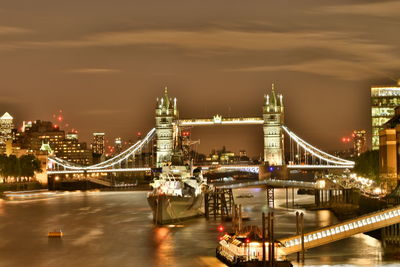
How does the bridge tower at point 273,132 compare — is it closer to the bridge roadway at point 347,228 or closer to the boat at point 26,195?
the boat at point 26,195

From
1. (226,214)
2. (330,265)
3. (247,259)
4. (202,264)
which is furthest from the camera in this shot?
(226,214)

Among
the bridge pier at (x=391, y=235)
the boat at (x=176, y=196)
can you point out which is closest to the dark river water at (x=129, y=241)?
the bridge pier at (x=391, y=235)

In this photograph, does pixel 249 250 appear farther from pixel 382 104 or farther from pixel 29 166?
pixel 29 166

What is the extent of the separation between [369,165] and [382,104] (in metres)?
17.4

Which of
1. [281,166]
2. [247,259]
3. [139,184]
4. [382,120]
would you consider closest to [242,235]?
[247,259]

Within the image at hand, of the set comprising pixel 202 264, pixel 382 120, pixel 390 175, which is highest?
pixel 382 120

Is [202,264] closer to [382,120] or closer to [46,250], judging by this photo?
[46,250]

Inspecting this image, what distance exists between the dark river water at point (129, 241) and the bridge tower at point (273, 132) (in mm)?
53695

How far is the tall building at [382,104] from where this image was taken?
297 ft

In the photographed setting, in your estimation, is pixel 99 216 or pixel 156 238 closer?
pixel 156 238

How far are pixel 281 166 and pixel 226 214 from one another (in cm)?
6203

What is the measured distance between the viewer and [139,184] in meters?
146

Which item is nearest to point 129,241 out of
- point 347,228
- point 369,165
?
point 347,228

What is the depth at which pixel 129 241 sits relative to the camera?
164ft
